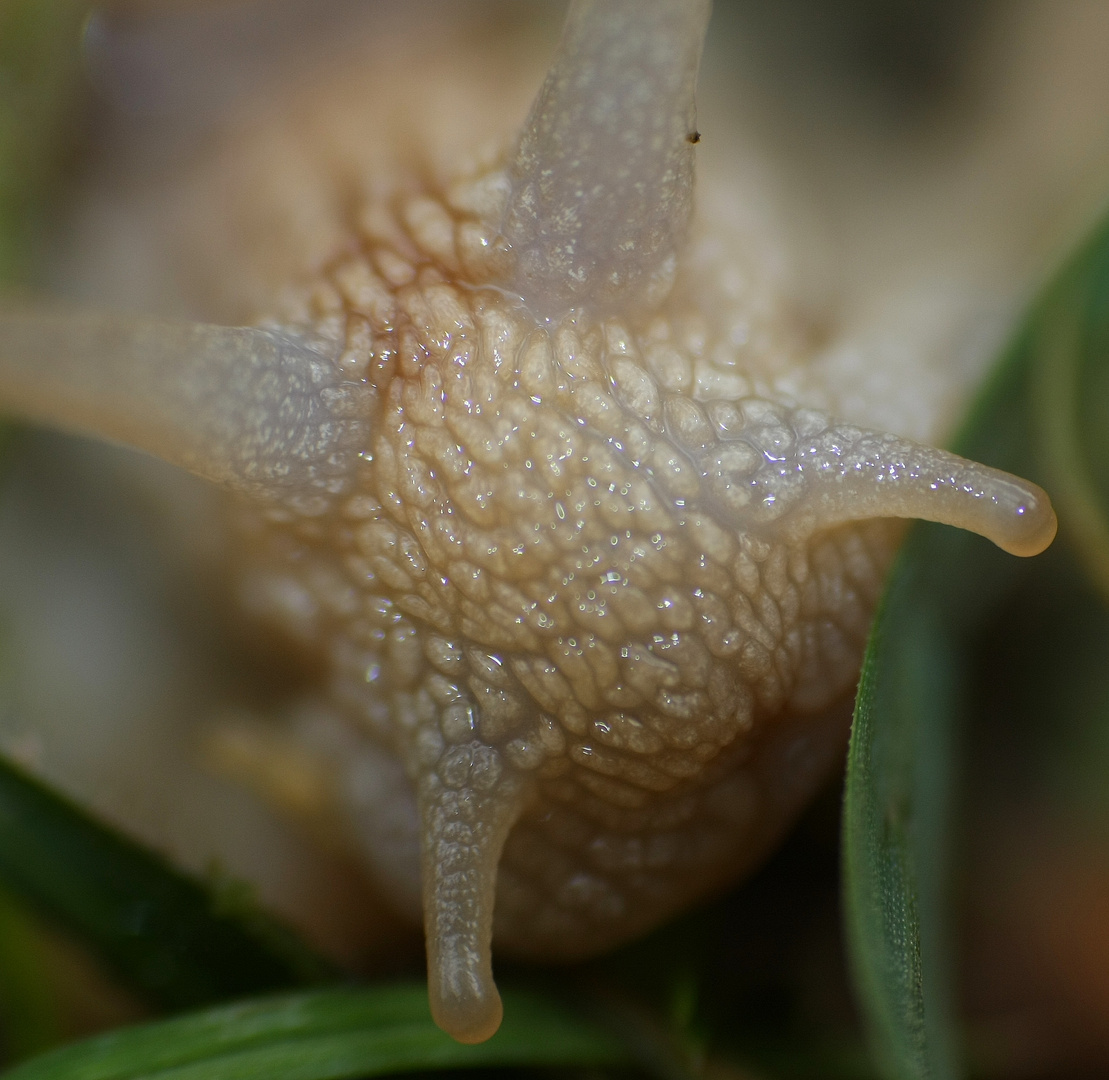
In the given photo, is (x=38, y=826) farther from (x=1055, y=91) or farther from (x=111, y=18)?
(x=1055, y=91)

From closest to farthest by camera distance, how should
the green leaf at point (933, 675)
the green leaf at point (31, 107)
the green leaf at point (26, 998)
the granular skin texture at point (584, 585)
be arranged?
the green leaf at point (933, 675)
the granular skin texture at point (584, 585)
the green leaf at point (26, 998)
the green leaf at point (31, 107)

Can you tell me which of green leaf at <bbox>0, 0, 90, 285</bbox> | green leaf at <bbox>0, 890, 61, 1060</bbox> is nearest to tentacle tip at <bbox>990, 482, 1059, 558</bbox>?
green leaf at <bbox>0, 890, 61, 1060</bbox>

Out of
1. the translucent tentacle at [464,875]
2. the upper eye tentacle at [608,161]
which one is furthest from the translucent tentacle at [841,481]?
the translucent tentacle at [464,875]

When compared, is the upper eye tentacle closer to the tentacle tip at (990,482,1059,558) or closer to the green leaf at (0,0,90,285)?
the tentacle tip at (990,482,1059,558)

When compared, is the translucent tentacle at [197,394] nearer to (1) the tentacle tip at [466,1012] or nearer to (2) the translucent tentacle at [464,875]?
(2) the translucent tentacle at [464,875]

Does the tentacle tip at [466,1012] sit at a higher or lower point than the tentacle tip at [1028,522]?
lower

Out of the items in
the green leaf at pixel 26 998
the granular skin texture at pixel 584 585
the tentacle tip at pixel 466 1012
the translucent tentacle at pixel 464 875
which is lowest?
the green leaf at pixel 26 998

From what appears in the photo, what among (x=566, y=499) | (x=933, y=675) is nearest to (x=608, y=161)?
(x=566, y=499)

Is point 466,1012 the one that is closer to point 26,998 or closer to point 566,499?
point 566,499

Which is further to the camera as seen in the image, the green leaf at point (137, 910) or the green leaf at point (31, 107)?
the green leaf at point (31, 107)
